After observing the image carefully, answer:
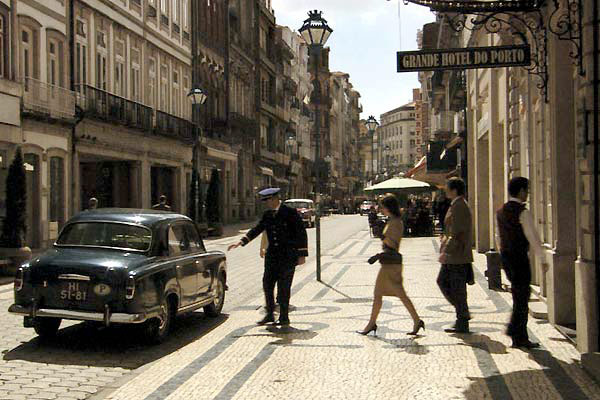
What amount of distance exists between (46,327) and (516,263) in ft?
17.3

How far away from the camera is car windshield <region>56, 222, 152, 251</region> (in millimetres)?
9773


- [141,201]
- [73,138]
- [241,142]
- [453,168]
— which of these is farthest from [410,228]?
[241,142]

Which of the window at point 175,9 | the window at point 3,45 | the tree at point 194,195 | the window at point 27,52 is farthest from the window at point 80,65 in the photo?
the window at point 175,9

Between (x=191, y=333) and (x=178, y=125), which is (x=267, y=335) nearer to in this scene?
(x=191, y=333)

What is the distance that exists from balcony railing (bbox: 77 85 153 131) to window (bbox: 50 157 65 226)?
2273 mm

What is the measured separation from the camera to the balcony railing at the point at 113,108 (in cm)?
2909

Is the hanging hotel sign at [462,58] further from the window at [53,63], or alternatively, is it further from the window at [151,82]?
the window at [151,82]

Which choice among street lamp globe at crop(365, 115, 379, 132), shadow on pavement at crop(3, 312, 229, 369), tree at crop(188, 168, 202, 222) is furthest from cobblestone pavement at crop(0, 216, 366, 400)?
street lamp globe at crop(365, 115, 379, 132)

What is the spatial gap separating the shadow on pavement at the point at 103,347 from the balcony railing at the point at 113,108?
19.2m

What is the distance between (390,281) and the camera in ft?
32.0

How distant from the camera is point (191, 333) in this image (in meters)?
10.4

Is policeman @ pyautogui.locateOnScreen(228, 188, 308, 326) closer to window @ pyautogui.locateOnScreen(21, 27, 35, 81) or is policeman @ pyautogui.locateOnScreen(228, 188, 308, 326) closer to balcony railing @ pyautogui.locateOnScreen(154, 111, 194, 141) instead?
window @ pyautogui.locateOnScreen(21, 27, 35, 81)

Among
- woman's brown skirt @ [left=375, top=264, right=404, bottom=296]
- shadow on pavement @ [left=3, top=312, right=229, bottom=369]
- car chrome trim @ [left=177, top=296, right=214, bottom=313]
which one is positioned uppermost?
woman's brown skirt @ [left=375, top=264, right=404, bottom=296]

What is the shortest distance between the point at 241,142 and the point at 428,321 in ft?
148
